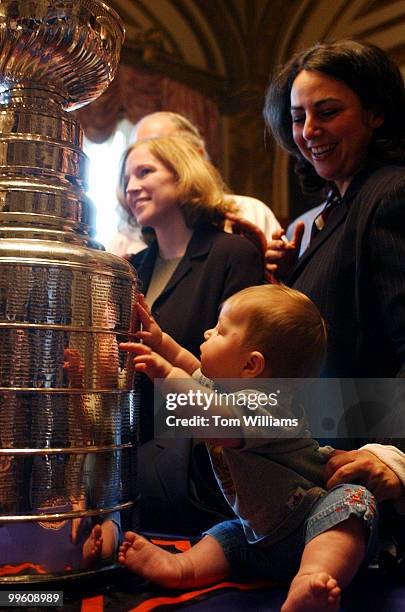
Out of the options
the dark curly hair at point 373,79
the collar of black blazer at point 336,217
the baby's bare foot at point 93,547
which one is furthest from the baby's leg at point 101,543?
the dark curly hair at point 373,79

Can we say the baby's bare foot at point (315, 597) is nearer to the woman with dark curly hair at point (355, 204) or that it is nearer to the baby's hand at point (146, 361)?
the woman with dark curly hair at point (355, 204)

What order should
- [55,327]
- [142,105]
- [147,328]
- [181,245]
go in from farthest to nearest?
[142,105], [181,245], [147,328], [55,327]

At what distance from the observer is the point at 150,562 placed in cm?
68

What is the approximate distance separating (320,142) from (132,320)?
1.31 feet

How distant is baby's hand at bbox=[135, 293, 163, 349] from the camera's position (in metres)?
0.80

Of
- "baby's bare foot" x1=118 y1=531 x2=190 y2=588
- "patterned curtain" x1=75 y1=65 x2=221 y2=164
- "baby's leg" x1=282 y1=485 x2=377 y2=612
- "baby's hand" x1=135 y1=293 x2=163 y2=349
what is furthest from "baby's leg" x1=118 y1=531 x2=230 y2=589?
"patterned curtain" x1=75 y1=65 x2=221 y2=164

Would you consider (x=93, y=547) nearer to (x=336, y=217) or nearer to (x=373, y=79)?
(x=336, y=217)

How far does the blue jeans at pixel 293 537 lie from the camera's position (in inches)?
25.5

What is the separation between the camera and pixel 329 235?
3.20 feet

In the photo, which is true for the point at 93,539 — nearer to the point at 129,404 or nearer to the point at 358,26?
the point at 129,404

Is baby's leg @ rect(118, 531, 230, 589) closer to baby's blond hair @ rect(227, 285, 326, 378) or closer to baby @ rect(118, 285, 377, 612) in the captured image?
baby @ rect(118, 285, 377, 612)

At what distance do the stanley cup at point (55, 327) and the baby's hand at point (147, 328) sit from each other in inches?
1.6

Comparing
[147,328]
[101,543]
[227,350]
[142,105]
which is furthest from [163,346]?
[142,105]

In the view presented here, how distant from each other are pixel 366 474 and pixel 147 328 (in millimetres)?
313
